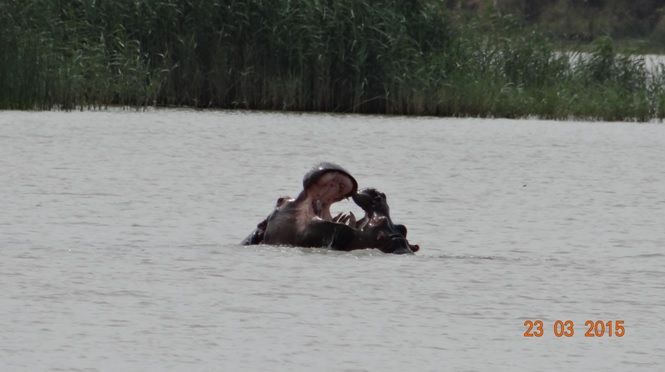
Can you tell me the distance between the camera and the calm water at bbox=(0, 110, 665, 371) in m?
7.54

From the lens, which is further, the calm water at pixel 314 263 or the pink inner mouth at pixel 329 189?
the pink inner mouth at pixel 329 189

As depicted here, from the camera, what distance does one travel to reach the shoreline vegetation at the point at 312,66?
25062 millimetres

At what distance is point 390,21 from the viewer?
25.3 metres

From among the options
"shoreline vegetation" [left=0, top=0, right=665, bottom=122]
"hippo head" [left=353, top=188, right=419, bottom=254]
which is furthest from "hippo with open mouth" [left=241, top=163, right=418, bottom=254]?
"shoreline vegetation" [left=0, top=0, right=665, bottom=122]

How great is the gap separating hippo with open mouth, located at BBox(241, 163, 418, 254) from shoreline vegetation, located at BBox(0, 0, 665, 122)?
47.7 feet

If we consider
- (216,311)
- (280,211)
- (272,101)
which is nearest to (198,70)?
(272,101)

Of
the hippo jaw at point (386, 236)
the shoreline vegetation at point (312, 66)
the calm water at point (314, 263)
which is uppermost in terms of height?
the shoreline vegetation at point (312, 66)

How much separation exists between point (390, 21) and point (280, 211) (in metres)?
15.0

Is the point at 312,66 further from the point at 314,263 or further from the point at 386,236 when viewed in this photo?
the point at 314,263
